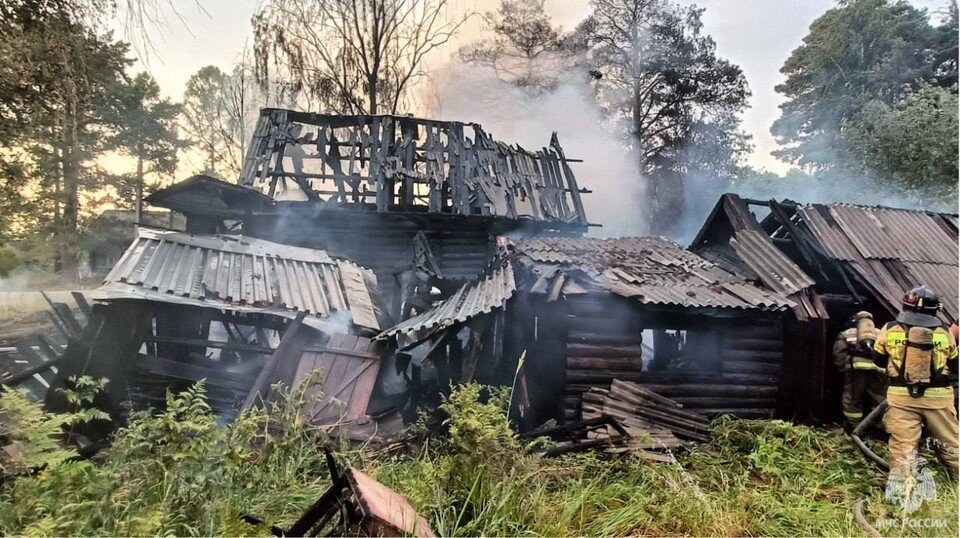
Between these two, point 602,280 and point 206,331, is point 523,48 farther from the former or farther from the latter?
point 206,331

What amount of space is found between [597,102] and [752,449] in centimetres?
1755

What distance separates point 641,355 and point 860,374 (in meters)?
3.66

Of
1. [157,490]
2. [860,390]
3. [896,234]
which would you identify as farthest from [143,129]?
[896,234]

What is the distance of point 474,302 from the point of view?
8.20 metres

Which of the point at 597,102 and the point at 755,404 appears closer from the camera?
the point at 755,404

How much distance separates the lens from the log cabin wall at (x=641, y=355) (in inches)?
301

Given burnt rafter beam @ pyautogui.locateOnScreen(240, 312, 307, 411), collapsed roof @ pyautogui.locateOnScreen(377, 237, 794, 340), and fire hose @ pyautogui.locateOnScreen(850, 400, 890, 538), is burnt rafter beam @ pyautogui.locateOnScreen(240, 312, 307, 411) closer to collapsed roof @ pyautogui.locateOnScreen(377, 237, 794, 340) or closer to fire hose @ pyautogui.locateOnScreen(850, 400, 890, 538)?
collapsed roof @ pyautogui.locateOnScreen(377, 237, 794, 340)

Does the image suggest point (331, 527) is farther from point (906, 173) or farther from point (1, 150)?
point (906, 173)

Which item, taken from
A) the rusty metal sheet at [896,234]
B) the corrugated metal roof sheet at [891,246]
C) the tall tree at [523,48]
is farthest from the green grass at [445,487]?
the tall tree at [523,48]

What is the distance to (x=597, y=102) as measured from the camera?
20.9 meters

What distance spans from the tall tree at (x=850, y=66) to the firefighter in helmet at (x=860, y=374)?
38.4 ft

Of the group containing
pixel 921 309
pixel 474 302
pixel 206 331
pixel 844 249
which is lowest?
pixel 206 331

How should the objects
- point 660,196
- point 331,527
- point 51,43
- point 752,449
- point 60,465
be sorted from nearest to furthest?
point 331,527
point 60,465
point 51,43
point 752,449
point 660,196

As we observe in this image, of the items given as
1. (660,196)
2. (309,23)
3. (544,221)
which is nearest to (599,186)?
(660,196)
